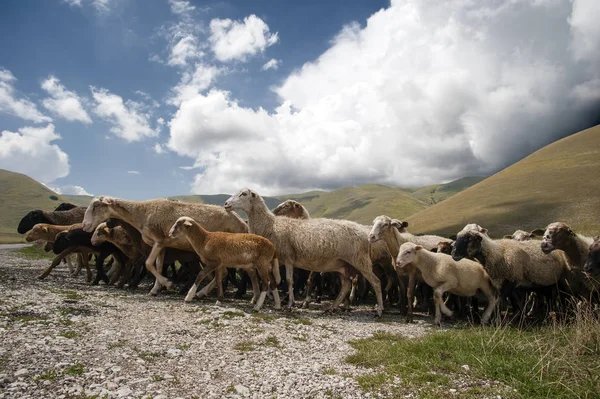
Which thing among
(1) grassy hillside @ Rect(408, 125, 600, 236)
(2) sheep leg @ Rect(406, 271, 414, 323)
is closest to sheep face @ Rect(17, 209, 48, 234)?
(2) sheep leg @ Rect(406, 271, 414, 323)

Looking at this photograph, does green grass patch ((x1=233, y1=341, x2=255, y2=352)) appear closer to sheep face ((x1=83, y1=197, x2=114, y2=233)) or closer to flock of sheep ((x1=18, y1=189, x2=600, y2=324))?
flock of sheep ((x1=18, y1=189, x2=600, y2=324))

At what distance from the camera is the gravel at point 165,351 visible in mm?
5008

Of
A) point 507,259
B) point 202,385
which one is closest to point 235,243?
point 202,385

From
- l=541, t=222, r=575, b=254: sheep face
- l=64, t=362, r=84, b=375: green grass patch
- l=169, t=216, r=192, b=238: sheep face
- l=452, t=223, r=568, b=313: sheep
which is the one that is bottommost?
l=64, t=362, r=84, b=375: green grass patch

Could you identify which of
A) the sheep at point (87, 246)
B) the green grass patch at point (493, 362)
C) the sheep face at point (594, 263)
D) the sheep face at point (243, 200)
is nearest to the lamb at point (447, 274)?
the sheep face at point (594, 263)

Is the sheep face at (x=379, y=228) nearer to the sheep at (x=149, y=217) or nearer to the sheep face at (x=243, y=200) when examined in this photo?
the sheep face at (x=243, y=200)

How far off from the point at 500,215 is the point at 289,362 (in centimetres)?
11714

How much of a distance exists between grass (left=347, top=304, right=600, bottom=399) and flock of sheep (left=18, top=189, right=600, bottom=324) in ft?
8.16

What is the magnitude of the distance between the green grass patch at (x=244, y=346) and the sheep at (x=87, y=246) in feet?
34.3

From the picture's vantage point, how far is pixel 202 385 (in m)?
5.24

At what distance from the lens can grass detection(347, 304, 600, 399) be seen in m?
5.29

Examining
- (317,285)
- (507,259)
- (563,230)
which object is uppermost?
(563,230)

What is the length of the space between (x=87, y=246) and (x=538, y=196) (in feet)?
422

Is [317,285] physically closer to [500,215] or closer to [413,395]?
[413,395]
